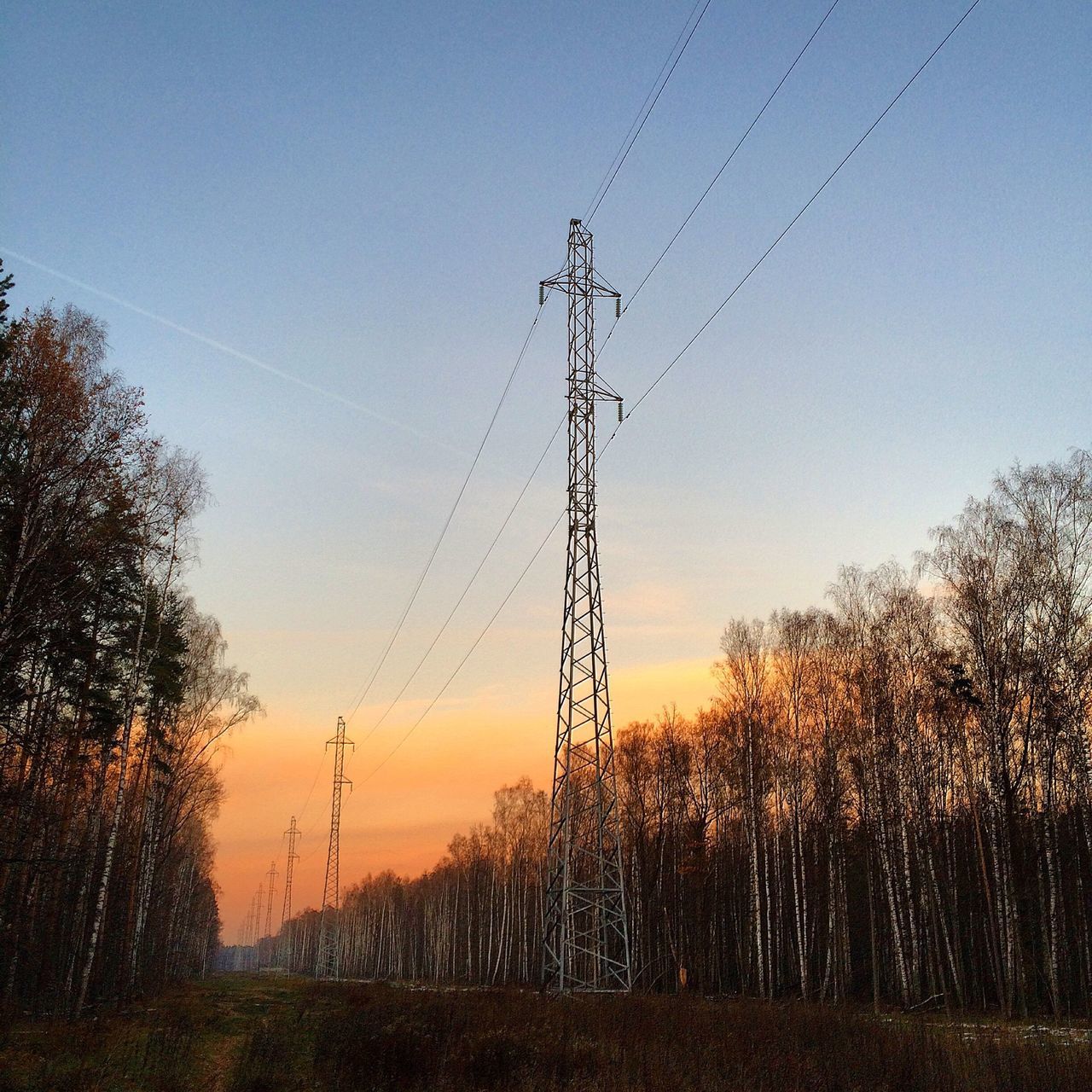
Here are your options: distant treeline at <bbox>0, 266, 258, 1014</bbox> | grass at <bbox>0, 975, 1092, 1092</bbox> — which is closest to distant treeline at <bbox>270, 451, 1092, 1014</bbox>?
grass at <bbox>0, 975, 1092, 1092</bbox>

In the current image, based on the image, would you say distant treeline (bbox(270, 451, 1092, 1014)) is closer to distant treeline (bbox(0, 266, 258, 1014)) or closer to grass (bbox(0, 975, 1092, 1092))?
grass (bbox(0, 975, 1092, 1092))

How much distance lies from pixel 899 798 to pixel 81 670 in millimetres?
26402

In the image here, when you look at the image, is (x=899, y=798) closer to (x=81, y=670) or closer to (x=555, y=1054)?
(x=555, y=1054)

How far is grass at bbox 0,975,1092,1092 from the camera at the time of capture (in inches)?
500

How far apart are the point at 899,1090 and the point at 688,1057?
322 cm

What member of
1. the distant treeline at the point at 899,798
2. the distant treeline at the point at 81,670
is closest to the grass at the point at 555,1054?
the distant treeline at the point at 81,670

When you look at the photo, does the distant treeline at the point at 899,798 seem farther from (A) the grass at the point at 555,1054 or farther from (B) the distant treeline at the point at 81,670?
(B) the distant treeline at the point at 81,670

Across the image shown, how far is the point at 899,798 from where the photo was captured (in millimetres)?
29625

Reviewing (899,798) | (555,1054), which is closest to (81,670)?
(555,1054)

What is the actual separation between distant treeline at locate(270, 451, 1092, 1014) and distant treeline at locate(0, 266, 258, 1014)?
1882 cm

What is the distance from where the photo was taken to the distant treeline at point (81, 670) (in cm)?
1705

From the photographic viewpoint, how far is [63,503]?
1706cm

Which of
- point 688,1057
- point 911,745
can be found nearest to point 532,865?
point 911,745

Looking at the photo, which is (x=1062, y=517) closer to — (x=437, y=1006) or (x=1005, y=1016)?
(x=1005, y=1016)
